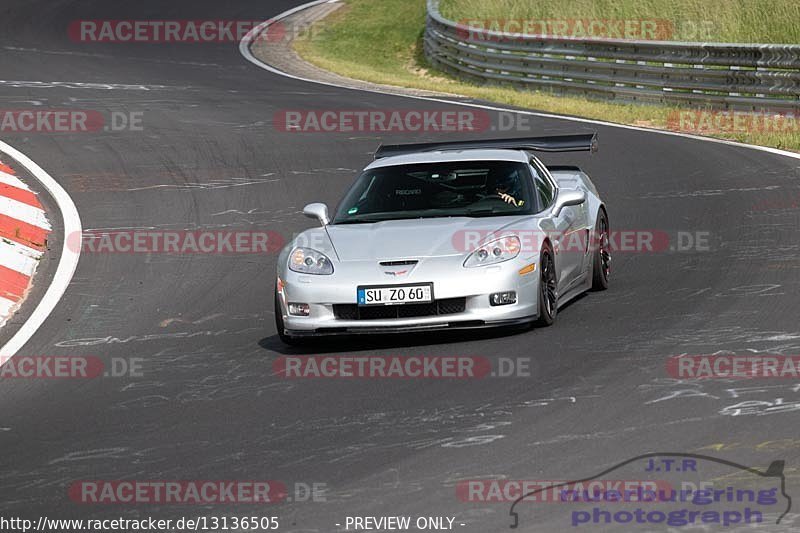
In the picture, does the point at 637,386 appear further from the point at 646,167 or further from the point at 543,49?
the point at 543,49

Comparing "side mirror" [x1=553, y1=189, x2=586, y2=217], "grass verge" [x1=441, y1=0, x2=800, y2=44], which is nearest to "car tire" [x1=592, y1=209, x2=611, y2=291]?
"side mirror" [x1=553, y1=189, x2=586, y2=217]

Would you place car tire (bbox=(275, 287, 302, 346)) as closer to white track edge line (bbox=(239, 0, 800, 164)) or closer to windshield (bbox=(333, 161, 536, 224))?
windshield (bbox=(333, 161, 536, 224))

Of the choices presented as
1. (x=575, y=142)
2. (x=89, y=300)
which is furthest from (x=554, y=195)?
(x=89, y=300)

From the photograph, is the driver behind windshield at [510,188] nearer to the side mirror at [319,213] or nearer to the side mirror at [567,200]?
the side mirror at [567,200]

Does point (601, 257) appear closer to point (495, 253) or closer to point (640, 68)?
point (495, 253)

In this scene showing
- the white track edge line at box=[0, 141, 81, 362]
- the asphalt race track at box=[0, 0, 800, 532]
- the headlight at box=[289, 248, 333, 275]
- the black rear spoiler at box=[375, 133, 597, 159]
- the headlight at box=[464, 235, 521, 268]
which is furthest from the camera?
the black rear spoiler at box=[375, 133, 597, 159]

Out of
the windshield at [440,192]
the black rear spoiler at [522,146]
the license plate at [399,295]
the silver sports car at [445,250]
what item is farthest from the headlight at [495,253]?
the black rear spoiler at [522,146]

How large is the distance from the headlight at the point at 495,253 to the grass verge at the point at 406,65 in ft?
32.2

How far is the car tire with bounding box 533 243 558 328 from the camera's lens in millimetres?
9352

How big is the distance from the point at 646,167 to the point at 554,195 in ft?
20.6

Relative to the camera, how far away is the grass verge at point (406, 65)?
21609 mm

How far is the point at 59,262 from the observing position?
12555 mm

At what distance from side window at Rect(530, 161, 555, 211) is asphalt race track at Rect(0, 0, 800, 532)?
0.78 metres

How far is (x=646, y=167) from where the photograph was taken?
55.0ft
